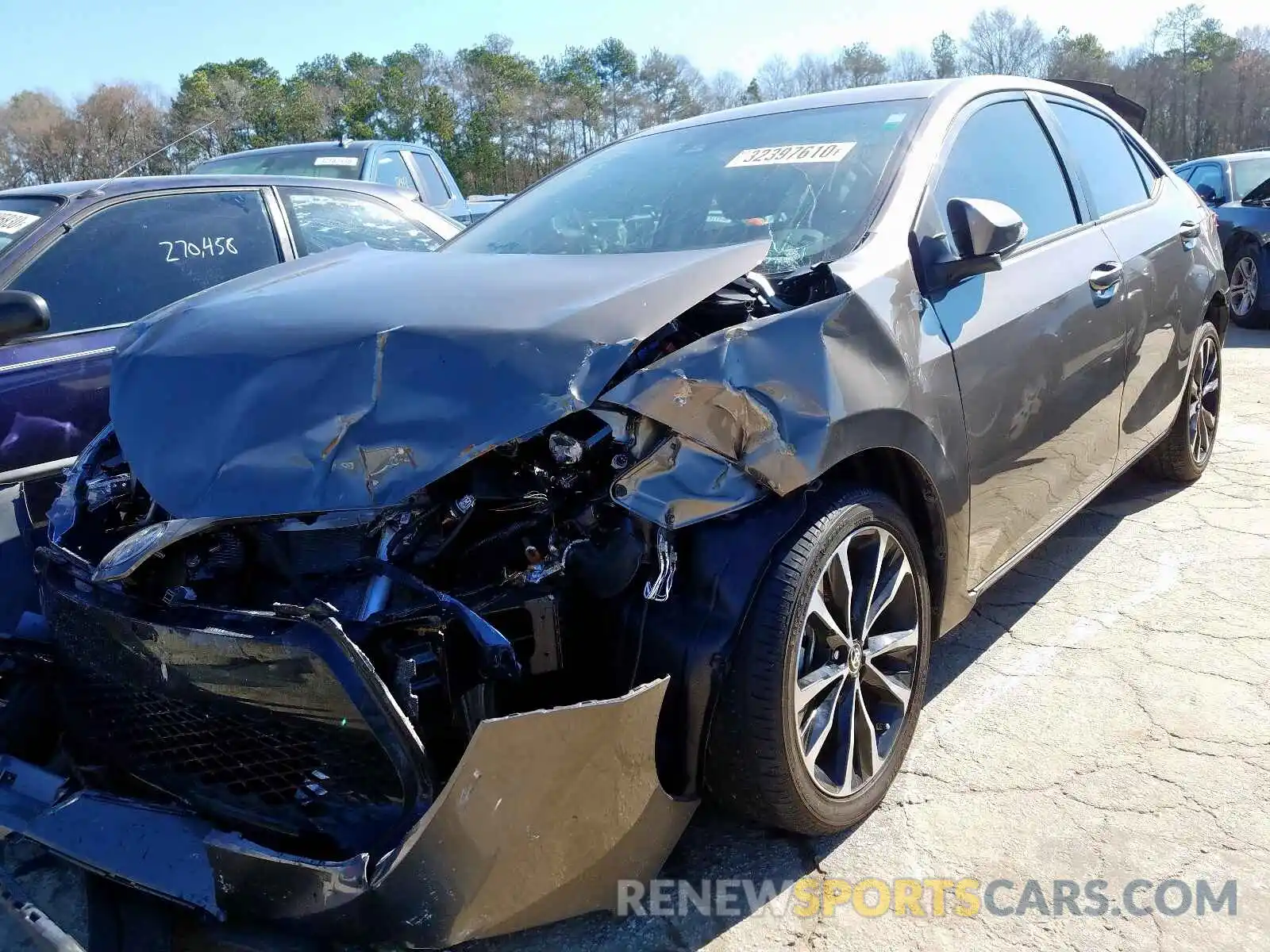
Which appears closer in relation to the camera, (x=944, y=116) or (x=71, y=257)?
(x=944, y=116)

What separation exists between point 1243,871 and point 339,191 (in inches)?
169

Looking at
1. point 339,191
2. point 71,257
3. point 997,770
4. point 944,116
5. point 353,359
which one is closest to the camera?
point 353,359

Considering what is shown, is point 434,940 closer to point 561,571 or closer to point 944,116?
point 561,571

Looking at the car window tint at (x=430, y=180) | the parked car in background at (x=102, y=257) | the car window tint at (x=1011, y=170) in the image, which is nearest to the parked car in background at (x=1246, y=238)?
the car window tint at (x=1011, y=170)

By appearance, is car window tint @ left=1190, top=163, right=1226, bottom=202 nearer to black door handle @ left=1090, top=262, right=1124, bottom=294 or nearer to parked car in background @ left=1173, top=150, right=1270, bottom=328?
parked car in background @ left=1173, top=150, right=1270, bottom=328

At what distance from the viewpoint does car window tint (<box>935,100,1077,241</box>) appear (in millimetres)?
2807

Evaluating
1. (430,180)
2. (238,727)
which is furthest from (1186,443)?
(430,180)

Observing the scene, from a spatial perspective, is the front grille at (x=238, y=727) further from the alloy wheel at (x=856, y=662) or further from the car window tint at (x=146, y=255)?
the car window tint at (x=146, y=255)

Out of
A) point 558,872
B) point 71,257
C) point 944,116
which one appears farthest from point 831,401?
point 71,257

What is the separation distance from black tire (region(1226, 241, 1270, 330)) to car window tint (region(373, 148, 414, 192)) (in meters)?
7.58

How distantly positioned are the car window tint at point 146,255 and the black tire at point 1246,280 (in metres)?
8.70

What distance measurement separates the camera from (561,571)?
2.02m

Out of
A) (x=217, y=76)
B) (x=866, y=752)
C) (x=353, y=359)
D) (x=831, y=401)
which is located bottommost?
→ (x=866, y=752)

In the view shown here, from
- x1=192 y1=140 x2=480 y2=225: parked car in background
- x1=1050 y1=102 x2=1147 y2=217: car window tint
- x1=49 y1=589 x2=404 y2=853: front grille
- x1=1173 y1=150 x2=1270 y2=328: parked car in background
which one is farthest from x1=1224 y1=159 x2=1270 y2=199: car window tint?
x1=49 y1=589 x2=404 y2=853: front grille
